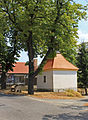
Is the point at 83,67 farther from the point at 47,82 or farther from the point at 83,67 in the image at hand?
the point at 47,82

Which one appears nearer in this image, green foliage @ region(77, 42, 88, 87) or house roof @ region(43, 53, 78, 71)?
house roof @ region(43, 53, 78, 71)

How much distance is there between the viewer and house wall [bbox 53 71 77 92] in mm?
26342

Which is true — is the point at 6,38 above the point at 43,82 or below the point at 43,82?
above

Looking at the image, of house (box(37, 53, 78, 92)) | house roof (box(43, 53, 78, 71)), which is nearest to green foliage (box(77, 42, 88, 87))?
house roof (box(43, 53, 78, 71))

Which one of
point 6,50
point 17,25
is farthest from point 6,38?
point 17,25

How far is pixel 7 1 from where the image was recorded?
21484 millimetres

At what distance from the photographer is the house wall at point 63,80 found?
86.4ft

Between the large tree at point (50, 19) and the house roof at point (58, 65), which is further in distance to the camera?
the house roof at point (58, 65)

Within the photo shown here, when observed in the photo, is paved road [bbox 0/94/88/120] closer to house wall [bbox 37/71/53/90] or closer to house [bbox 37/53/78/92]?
house [bbox 37/53/78/92]

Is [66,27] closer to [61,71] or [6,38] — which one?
[61,71]

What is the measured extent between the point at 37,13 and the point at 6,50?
36.6ft

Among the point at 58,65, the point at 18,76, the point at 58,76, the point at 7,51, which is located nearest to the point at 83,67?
the point at 58,65

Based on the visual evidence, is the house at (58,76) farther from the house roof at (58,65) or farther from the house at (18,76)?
the house at (18,76)

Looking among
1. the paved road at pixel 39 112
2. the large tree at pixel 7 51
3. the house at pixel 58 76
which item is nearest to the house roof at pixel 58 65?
the house at pixel 58 76
